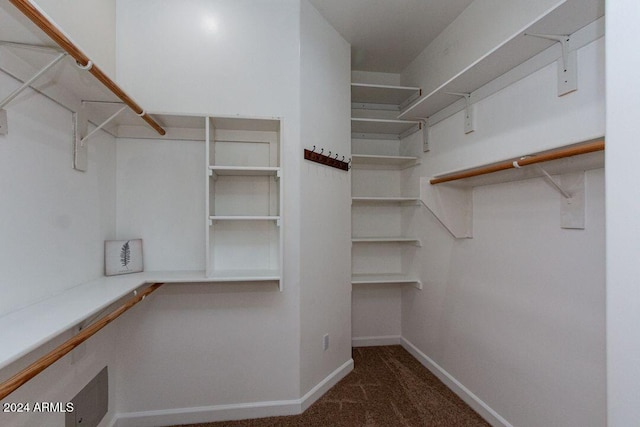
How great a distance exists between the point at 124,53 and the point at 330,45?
1.42 metres

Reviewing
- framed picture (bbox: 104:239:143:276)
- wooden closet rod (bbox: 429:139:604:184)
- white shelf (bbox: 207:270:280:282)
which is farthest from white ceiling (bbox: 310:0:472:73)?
framed picture (bbox: 104:239:143:276)

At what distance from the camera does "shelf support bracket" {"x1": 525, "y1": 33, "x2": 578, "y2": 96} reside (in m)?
1.31

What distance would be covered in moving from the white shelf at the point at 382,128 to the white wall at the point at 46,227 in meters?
2.00

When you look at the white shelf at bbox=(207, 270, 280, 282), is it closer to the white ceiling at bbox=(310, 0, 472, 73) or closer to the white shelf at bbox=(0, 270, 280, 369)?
the white shelf at bbox=(0, 270, 280, 369)

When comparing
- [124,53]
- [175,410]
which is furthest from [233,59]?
[175,410]

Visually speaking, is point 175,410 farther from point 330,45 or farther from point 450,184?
point 330,45

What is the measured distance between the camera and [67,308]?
1.12 metres

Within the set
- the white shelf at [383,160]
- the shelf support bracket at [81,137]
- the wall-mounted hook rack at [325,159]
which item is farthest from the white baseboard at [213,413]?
the white shelf at [383,160]

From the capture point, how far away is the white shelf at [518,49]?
3.74ft

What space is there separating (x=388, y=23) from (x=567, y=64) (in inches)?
53.8

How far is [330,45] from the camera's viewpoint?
231 centimetres

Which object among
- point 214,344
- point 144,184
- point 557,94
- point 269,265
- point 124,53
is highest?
point 124,53

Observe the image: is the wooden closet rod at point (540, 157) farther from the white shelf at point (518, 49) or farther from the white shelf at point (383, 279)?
the white shelf at point (383, 279)

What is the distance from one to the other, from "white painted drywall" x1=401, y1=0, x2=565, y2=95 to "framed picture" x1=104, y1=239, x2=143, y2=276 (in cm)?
227
